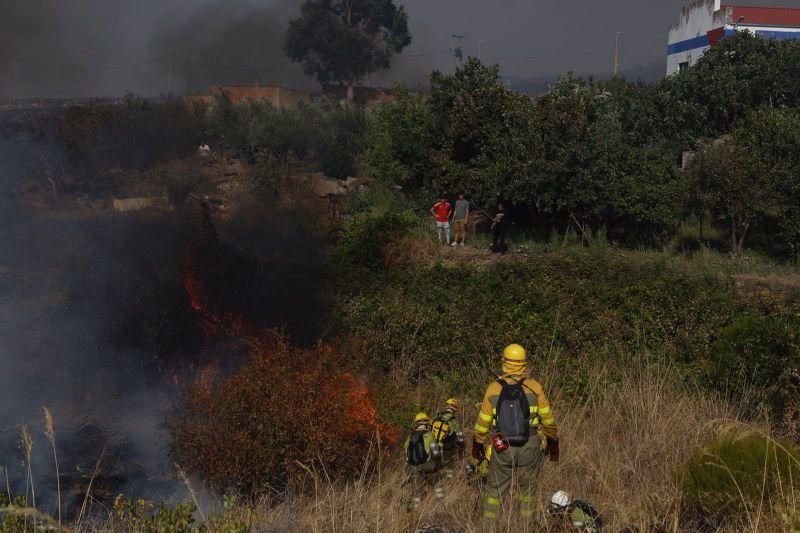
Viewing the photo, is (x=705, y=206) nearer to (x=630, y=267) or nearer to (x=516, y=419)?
(x=630, y=267)

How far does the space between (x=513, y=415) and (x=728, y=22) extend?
33.6 m

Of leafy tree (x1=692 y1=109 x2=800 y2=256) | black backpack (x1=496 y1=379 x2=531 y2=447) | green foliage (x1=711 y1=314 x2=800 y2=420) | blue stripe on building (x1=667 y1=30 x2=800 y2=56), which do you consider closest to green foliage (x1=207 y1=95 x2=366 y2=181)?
leafy tree (x1=692 y1=109 x2=800 y2=256)

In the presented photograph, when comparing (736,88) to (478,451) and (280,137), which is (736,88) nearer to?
(280,137)

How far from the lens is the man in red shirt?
18844 mm

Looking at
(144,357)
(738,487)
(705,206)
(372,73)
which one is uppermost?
(372,73)

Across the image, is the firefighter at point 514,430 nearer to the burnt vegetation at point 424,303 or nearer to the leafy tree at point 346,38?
the burnt vegetation at point 424,303

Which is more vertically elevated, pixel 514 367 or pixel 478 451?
pixel 514 367

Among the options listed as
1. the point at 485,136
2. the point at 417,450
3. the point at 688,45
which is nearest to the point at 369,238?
the point at 485,136

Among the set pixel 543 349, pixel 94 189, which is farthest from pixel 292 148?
pixel 543 349

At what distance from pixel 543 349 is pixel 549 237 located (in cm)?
773

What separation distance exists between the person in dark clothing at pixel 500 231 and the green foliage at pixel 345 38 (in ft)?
109

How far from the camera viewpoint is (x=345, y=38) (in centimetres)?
4791

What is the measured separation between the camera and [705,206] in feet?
57.8

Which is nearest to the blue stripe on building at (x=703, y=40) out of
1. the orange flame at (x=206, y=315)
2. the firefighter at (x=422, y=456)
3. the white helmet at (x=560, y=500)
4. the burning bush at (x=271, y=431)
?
the orange flame at (x=206, y=315)
